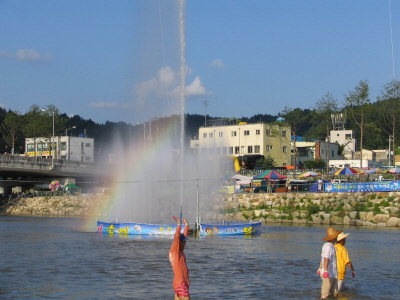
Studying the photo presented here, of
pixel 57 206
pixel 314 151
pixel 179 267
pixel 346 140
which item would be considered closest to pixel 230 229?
pixel 179 267

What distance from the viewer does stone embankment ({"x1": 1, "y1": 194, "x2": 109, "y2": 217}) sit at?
316 feet

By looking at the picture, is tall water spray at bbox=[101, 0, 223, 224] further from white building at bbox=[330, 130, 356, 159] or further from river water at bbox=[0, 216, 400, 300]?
white building at bbox=[330, 130, 356, 159]

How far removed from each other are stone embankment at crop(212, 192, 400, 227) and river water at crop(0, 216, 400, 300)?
426 inches

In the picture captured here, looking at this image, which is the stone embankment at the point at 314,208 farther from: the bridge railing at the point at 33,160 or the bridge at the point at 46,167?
the bridge railing at the point at 33,160

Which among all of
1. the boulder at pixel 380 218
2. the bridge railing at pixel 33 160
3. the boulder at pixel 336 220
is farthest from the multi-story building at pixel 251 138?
the boulder at pixel 380 218

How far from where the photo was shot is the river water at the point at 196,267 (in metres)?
23.4

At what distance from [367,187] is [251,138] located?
67.4 metres

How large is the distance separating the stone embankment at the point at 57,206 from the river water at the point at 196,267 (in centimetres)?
4839

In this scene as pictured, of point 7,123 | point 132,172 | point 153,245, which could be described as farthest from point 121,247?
point 7,123

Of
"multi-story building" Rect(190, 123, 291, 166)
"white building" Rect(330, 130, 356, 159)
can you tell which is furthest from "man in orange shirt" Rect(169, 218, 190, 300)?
"white building" Rect(330, 130, 356, 159)

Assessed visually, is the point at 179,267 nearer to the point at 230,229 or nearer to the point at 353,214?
the point at 230,229

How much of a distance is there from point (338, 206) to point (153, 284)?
41.7 meters

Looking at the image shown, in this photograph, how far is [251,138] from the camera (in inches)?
5074

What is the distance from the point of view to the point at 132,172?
2076 inches
